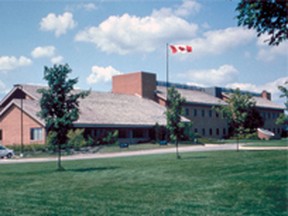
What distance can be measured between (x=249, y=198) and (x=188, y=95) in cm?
5747

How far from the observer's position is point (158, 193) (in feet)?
42.4

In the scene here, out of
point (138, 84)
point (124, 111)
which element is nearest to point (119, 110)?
point (124, 111)

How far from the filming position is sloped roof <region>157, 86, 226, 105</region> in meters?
66.3

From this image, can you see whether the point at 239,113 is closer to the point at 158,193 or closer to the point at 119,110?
the point at 119,110

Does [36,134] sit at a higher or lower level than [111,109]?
lower

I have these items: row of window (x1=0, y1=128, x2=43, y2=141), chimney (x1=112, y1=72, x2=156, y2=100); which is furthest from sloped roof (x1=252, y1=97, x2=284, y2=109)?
row of window (x1=0, y1=128, x2=43, y2=141)

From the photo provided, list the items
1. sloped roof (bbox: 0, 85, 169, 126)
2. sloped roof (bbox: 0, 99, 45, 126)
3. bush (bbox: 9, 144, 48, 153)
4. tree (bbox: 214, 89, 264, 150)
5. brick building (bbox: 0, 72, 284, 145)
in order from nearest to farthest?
1. tree (bbox: 214, 89, 264, 150)
2. bush (bbox: 9, 144, 48, 153)
3. sloped roof (bbox: 0, 99, 45, 126)
4. brick building (bbox: 0, 72, 284, 145)
5. sloped roof (bbox: 0, 85, 169, 126)

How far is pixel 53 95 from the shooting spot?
23.3m

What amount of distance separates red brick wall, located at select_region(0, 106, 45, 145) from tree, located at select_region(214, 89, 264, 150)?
63.3 feet

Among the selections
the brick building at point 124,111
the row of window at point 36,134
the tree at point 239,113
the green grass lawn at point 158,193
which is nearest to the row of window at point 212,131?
the brick building at point 124,111

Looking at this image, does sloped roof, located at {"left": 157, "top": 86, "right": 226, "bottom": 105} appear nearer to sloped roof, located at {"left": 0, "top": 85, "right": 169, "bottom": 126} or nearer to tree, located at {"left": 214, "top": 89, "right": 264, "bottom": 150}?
sloped roof, located at {"left": 0, "top": 85, "right": 169, "bottom": 126}

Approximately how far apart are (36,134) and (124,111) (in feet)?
45.8

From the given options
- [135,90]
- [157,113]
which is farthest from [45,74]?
[135,90]

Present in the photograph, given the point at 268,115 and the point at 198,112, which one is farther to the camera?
the point at 268,115
